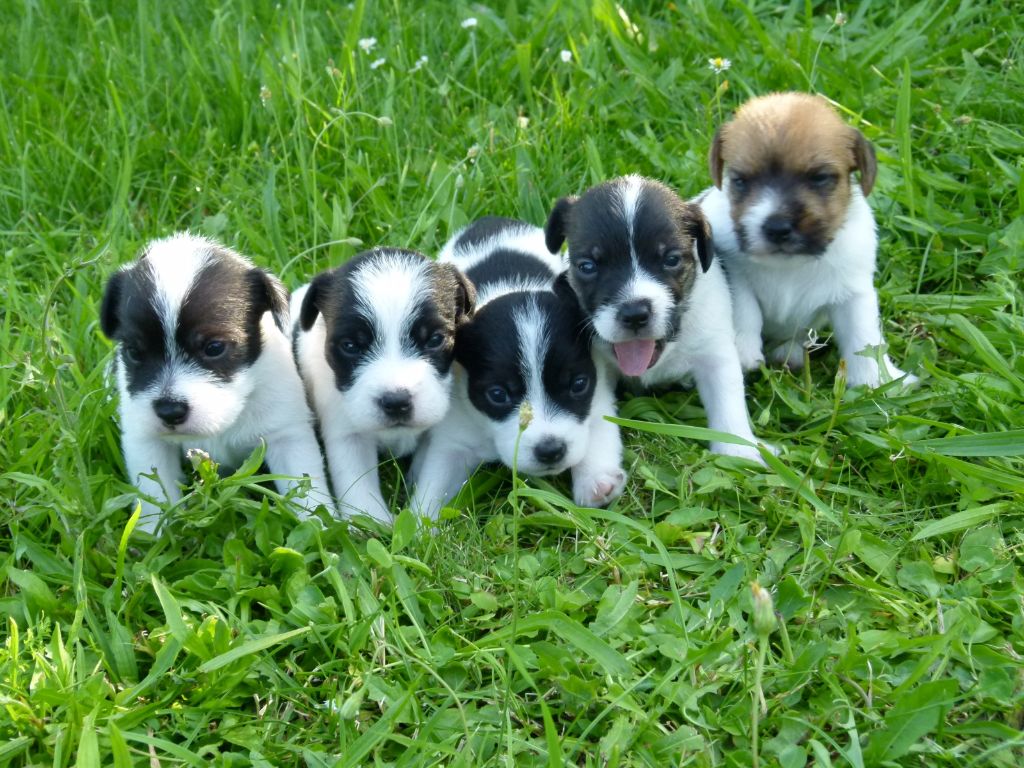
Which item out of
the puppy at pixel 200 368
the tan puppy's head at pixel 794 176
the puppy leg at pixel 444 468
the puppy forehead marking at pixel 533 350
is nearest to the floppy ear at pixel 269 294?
the puppy at pixel 200 368

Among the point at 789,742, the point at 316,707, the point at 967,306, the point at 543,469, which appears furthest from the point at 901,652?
the point at 967,306

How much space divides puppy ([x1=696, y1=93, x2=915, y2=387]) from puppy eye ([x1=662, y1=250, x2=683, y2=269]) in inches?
14.1

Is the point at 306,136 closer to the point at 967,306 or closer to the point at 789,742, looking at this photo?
the point at 967,306

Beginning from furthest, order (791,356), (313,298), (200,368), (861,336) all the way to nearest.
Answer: (791,356) → (861,336) → (313,298) → (200,368)

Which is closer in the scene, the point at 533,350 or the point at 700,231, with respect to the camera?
the point at 533,350

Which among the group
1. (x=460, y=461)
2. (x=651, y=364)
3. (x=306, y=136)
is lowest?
(x=460, y=461)

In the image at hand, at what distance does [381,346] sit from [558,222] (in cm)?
104

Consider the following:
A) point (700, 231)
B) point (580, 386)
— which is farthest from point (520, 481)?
point (700, 231)

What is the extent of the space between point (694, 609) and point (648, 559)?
322mm

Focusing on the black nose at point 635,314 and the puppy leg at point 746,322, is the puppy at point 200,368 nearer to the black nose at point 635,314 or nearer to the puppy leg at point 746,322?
the black nose at point 635,314

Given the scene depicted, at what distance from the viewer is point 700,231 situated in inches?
189

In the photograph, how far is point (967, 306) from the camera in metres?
5.30

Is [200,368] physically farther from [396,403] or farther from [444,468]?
[444,468]

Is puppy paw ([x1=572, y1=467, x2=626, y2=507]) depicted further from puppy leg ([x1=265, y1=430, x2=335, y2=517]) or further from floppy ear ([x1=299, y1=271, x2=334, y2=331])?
floppy ear ([x1=299, y1=271, x2=334, y2=331])
